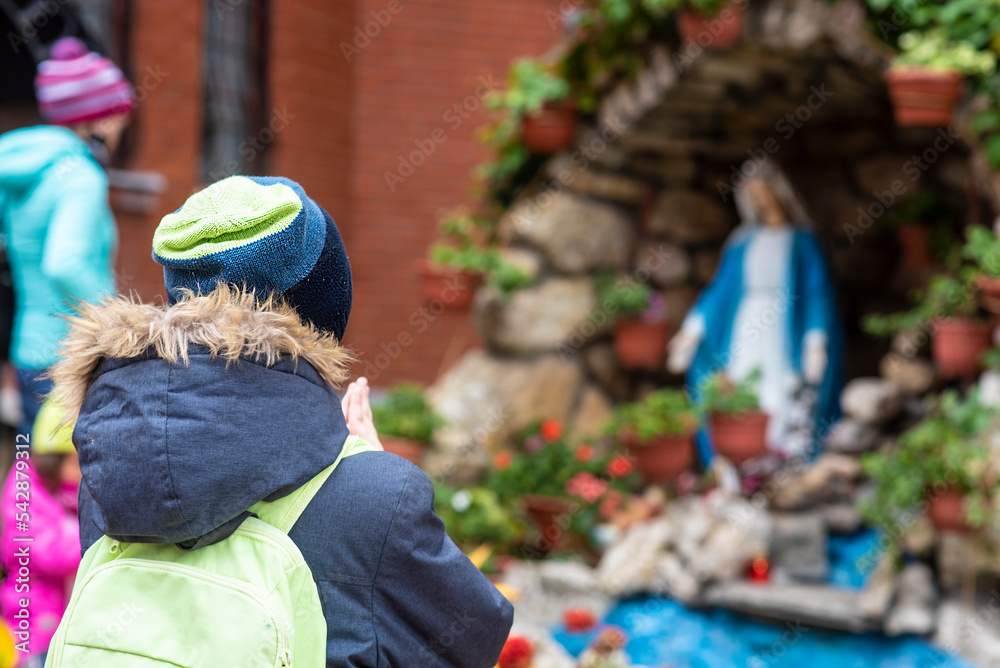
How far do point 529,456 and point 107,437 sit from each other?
12.3 ft

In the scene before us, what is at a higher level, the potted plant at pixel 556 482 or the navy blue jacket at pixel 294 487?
the navy blue jacket at pixel 294 487

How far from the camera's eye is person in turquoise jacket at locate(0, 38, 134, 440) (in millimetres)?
2455

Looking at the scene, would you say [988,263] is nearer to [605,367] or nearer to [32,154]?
[605,367]

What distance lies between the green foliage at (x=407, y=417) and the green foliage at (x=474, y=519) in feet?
1.23

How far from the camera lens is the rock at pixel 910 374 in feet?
13.9

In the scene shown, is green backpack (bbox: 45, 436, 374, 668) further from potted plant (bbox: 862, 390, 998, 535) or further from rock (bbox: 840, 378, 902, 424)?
rock (bbox: 840, 378, 902, 424)

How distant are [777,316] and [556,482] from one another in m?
1.36

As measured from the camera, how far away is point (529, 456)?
4695 mm

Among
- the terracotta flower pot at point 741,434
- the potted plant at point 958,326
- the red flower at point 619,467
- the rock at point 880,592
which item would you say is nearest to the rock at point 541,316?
the red flower at point 619,467

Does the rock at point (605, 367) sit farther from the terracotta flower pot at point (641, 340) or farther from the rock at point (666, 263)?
the rock at point (666, 263)

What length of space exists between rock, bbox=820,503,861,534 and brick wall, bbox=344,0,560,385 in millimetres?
3197

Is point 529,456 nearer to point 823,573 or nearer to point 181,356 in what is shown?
point 823,573

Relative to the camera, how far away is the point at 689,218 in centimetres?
519

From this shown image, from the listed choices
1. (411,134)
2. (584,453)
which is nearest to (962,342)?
(584,453)
